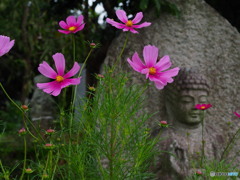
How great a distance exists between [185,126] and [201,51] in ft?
2.22

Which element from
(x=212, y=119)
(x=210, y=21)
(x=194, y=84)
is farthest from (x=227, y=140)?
(x=210, y=21)

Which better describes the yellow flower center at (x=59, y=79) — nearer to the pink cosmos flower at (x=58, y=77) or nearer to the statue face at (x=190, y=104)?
the pink cosmos flower at (x=58, y=77)

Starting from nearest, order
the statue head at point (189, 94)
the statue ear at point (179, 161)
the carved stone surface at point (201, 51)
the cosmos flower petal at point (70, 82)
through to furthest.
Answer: the cosmos flower petal at point (70, 82), the statue ear at point (179, 161), the statue head at point (189, 94), the carved stone surface at point (201, 51)

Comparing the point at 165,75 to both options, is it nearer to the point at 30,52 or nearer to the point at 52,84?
the point at 52,84

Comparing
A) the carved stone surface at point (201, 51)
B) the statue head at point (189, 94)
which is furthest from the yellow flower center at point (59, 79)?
the carved stone surface at point (201, 51)

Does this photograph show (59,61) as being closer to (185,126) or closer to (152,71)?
(152,71)

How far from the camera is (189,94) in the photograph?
239cm

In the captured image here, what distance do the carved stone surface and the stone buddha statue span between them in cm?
13

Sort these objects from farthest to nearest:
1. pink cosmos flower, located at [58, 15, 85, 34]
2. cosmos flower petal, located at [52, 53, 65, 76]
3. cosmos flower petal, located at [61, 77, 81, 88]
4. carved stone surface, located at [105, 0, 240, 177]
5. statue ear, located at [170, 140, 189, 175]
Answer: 1. carved stone surface, located at [105, 0, 240, 177]
2. statue ear, located at [170, 140, 189, 175]
3. pink cosmos flower, located at [58, 15, 85, 34]
4. cosmos flower petal, located at [52, 53, 65, 76]
5. cosmos flower petal, located at [61, 77, 81, 88]

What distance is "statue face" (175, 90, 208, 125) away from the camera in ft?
7.85

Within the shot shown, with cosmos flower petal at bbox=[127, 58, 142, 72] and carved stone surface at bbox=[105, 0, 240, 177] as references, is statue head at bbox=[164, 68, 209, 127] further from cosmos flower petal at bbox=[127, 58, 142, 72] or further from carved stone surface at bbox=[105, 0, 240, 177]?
cosmos flower petal at bbox=[127, 58, 142, 72]

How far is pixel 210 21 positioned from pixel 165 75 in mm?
1917

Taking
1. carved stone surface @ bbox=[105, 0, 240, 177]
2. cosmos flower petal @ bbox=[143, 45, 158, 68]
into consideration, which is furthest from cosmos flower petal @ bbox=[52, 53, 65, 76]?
carved stone surface @ bbox=[105, 0, 240, 177]

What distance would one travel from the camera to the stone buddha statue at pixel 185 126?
2.24 m
